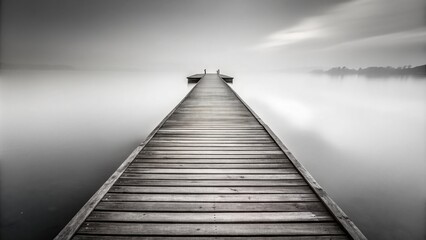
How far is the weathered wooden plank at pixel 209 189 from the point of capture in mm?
3084

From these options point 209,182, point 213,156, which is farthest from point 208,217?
point 213,156

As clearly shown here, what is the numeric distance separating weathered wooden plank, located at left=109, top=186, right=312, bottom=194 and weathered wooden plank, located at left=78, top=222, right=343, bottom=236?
658mm

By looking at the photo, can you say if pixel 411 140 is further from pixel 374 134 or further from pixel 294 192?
pixel 294 192

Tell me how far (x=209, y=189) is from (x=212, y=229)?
80 cm

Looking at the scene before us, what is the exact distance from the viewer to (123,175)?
3.53 metres

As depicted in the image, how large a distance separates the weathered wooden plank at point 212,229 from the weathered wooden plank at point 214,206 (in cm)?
26

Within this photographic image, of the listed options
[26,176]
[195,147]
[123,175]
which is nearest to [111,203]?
[123,175]

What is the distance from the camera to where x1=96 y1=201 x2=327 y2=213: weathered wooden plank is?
2693 millimetres

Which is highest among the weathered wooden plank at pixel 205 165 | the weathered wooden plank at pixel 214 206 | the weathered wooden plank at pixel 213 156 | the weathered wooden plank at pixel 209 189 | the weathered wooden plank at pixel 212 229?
the weathered wooden plank at pixel 213 156

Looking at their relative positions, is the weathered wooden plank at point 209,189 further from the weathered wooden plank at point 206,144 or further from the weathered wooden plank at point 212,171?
the weathered wooden plank at point 206,144

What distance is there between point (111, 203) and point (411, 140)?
18.3m

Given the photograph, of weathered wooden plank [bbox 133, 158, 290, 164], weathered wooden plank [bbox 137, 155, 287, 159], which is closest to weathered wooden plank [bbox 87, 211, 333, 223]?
weathered wooden plank [bbox 133, 158, 290, 164]

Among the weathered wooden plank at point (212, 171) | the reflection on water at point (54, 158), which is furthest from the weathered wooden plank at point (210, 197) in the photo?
the reflection on water at point (54, 158)

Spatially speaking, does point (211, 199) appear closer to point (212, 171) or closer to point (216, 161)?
point (212, 171)
